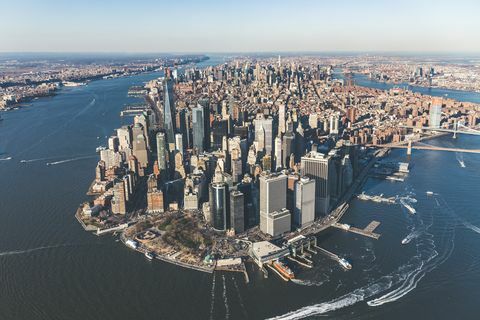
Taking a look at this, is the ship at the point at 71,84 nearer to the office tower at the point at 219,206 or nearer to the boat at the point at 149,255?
the office tower at the point at 219,206

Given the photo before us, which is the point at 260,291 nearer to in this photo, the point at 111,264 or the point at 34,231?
the point at 111,264

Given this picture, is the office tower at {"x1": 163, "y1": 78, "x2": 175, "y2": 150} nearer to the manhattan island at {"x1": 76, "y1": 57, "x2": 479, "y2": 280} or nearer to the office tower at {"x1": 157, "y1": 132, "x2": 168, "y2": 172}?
the manhattan island at {"x1": 76, "y1": 57, "x2": 479, "y2": 280}

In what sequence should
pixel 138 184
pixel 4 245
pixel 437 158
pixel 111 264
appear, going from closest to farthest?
pixel 111 264
pixel 4 245
pixel 138 184
pixel 437 158

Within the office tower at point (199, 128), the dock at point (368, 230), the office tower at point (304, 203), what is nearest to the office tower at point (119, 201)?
the office tower at point (304, 203)

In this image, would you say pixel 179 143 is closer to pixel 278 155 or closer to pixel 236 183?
pixel 278 155

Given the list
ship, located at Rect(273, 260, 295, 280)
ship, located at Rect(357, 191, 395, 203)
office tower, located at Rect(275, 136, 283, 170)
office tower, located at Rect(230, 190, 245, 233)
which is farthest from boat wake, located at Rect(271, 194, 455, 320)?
office tower, located at Rect(275, 136, 283, 170)

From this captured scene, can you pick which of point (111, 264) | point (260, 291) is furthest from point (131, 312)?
A: point (260, 291)

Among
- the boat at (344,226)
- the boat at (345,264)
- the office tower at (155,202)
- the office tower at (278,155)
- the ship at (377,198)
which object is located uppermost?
the office tower at (278,155)

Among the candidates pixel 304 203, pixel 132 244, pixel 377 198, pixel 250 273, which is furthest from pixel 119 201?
pixel 377 198
